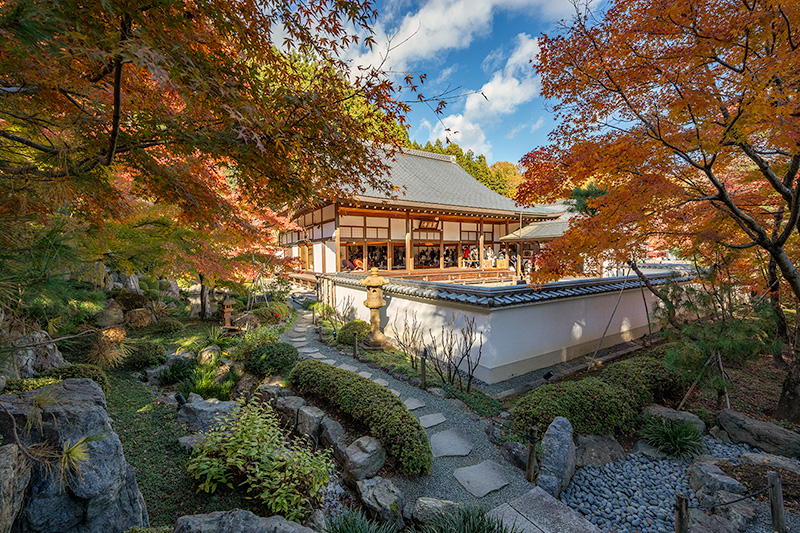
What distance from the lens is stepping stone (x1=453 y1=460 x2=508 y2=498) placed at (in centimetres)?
288

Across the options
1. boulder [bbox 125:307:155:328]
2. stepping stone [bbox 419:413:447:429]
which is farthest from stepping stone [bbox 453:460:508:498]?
boulder [bbox 125:307:155:328]

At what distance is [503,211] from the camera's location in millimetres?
13930

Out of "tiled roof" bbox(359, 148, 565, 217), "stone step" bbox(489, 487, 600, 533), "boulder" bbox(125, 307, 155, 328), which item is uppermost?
"tiled roof" bbox(359, 148, 565, 217)

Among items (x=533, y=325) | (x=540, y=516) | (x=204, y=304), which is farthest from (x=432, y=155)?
(x=540, y=516)

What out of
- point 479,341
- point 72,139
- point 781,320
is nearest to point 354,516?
point 72,139

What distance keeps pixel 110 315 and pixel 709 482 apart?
10.3 metres

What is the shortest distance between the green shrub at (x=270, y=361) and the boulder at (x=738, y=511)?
17.2ft

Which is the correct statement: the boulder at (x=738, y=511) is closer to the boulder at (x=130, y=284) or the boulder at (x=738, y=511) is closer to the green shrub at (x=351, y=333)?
the green shrub at (x=351, y=333)

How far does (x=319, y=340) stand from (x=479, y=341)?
4042 millimetres

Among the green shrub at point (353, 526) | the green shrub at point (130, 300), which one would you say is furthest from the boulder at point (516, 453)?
the green shrub at point (130, 300)

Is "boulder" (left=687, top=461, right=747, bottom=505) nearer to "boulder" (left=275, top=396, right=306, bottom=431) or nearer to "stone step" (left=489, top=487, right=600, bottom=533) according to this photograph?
"stone step" (left=489, top=487, right=600, bottom=533)

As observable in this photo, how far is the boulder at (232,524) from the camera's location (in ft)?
5.36

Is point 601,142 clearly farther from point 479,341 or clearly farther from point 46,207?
point 46,207

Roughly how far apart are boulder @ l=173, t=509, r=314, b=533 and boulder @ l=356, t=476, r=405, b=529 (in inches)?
36.3
